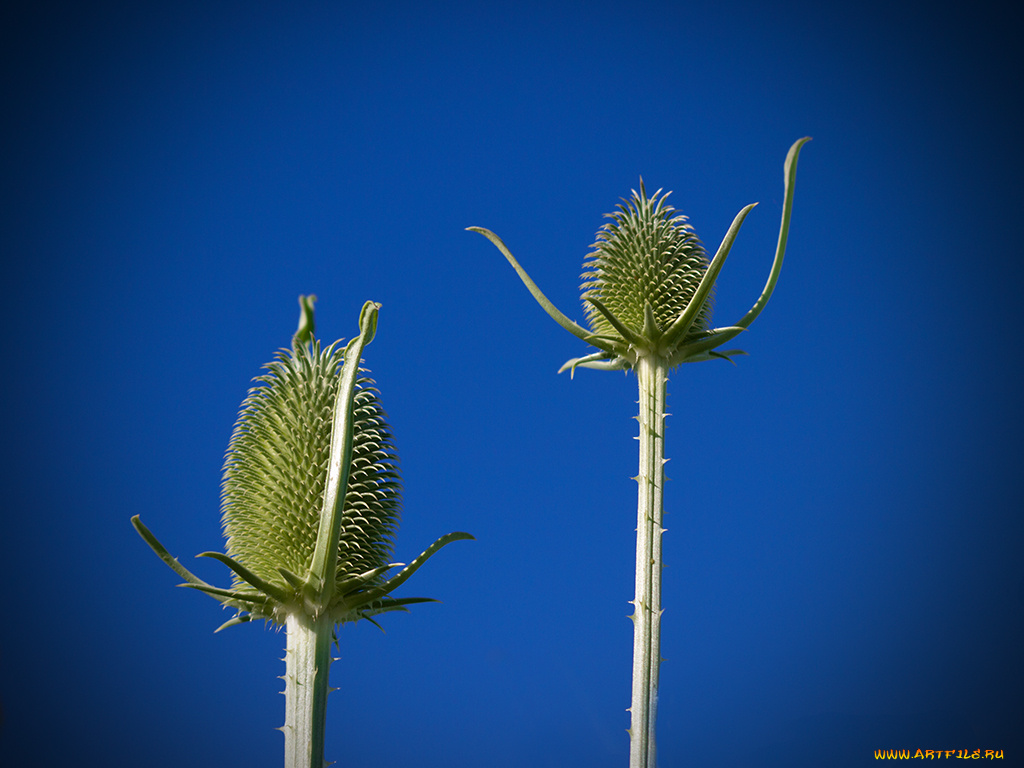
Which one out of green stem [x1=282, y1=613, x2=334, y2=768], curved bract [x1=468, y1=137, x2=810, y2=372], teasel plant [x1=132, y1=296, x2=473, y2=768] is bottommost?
green stem [x1=282, y1=613, x2=334, y2=768]

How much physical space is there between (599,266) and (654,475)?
1533 millimetres

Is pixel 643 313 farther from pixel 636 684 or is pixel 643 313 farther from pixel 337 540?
pixel 337 540

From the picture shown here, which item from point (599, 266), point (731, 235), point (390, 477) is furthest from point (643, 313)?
point (390, 477)

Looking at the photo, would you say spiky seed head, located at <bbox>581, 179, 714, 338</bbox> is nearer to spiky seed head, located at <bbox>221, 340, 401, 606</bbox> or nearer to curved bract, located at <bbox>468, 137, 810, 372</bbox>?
curved bract, located at <bbox>468, 137, 810, 372</bbox>

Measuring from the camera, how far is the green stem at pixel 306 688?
303cm

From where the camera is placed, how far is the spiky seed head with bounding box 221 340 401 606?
3322mm

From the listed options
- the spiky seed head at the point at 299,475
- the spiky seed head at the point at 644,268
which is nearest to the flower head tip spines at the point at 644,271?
the spiky seed head at the point at 644,268

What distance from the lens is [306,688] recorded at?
311 cm

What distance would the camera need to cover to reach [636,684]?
3.92 metres

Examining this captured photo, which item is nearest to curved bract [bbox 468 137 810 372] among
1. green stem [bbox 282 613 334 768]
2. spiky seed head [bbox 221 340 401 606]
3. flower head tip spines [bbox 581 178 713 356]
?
flower head tip spines [bbox 581 178 713 356]

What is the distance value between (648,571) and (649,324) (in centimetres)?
123

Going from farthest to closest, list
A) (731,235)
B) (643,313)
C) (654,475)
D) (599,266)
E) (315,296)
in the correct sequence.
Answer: (599,266) → (643,313) → (654,475) → (731,235) → (315,296)

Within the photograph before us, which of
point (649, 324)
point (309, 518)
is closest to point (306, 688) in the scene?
point (309, 518)

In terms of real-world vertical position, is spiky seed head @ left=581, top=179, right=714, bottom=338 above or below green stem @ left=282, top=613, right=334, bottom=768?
above
